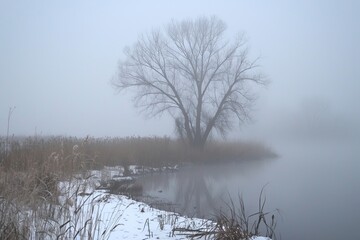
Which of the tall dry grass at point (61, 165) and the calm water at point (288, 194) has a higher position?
the tall dry grass at point (61, 165)

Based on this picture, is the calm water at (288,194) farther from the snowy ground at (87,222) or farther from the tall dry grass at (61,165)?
the tall dry grass at (61,165)

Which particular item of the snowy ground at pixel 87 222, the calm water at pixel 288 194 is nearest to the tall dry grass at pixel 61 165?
the snowy ground at pixel 87 222

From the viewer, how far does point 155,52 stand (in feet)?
77.0

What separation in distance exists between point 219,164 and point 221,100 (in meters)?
4.63

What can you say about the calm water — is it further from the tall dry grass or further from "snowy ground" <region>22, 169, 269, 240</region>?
the tall dry grass

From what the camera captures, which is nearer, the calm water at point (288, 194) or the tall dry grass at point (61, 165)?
the tall dry grass at point (61, 165)

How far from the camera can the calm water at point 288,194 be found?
754cm

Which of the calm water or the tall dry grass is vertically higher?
the tall dry grass

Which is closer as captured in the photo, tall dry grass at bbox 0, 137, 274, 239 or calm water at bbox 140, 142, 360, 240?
tall dry grass at bbox 0, 137, 274, 239

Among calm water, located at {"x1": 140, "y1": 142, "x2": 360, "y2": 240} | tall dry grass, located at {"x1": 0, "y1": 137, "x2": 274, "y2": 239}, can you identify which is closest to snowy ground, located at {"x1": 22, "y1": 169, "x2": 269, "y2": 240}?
tall dry grass, located at {"x1": 0, "y1": 137, "x2": 274, "y2": 239}

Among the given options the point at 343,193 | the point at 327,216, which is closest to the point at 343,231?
the point at 327,216

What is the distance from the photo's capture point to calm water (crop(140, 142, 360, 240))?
7539 millimetres

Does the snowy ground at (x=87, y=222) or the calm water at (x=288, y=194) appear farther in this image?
the calm water at (x=288, y=194)

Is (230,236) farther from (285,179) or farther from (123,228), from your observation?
(285,179)
